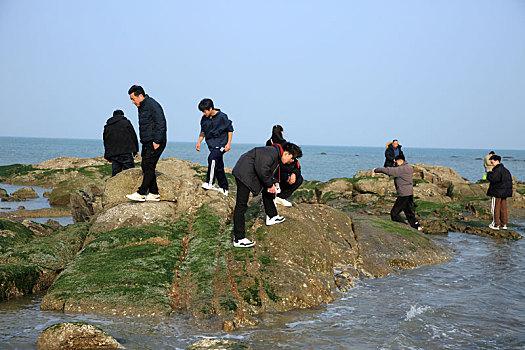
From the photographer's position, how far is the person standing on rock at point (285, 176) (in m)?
11.5

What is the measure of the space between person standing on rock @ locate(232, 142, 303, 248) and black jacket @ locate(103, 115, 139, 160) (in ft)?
17.0

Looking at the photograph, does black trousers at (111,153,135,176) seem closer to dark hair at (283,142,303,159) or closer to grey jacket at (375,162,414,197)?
dark hair at (283,142,303,159)

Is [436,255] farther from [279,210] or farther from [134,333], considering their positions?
[134,333]

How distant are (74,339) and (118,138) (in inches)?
312

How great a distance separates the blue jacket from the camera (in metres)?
12.0

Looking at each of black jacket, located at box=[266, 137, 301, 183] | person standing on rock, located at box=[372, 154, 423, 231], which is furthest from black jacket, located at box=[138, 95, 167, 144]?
person standing on rock, located at box=[372, 154, 423, 231]

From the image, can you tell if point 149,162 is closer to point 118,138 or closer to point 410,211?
point 118,138

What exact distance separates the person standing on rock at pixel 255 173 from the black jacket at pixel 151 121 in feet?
8.69

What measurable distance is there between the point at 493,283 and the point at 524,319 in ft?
8.34

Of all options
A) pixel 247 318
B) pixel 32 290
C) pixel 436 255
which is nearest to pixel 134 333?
pixel 247 318

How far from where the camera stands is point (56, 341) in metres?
6.16

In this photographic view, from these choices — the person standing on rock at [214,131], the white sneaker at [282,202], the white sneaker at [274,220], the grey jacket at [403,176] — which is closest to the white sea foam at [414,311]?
the white sneaker at [274,220]

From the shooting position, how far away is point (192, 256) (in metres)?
9.57

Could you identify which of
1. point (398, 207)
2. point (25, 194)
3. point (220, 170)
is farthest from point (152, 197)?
point (25, 194)
